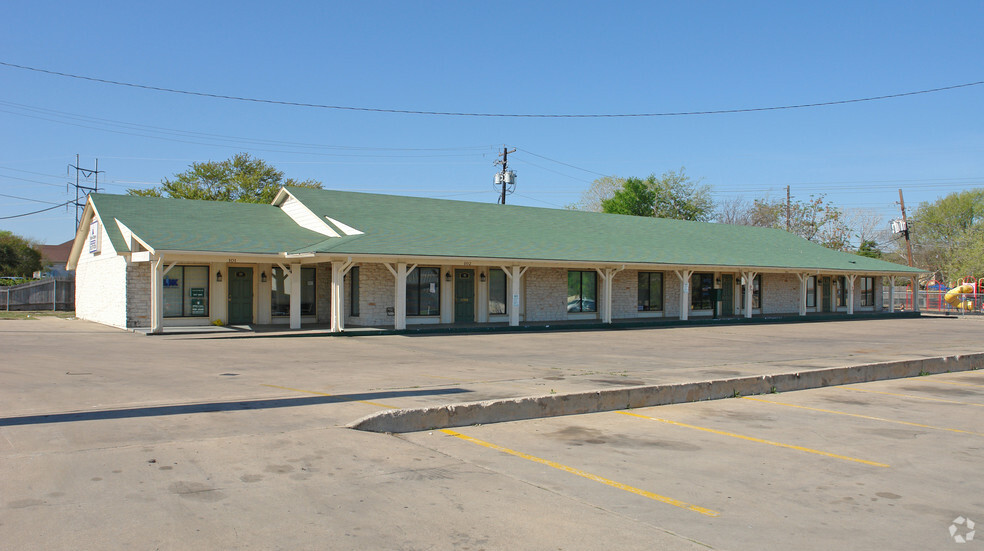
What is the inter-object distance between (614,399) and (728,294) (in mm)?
26807

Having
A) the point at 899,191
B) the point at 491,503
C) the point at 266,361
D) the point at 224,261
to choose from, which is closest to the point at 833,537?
the point at 491,503

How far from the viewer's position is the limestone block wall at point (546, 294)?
2845 cm

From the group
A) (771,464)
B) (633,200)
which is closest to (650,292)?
(771,464)

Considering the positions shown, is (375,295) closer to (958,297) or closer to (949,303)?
(958,297)

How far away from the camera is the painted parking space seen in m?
5.36

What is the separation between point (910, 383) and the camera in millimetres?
13938

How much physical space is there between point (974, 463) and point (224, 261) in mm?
22047

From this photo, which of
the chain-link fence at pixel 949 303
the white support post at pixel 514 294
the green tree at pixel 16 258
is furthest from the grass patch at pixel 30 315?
the chain-link fence at pixel 949 303

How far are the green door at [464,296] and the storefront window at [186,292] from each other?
8498 millimetres

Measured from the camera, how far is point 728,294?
35.3 metres

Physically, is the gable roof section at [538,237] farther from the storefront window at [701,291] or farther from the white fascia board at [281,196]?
the storefront window at [701,291]

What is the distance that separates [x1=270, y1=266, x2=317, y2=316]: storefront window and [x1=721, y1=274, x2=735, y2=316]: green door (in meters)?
19.3

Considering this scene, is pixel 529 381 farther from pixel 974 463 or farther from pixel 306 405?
pixel 974 463

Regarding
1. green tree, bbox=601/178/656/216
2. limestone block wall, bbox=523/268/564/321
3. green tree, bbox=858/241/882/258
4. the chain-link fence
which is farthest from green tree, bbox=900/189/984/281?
limestone block wall, bbox=523/268/564/321
